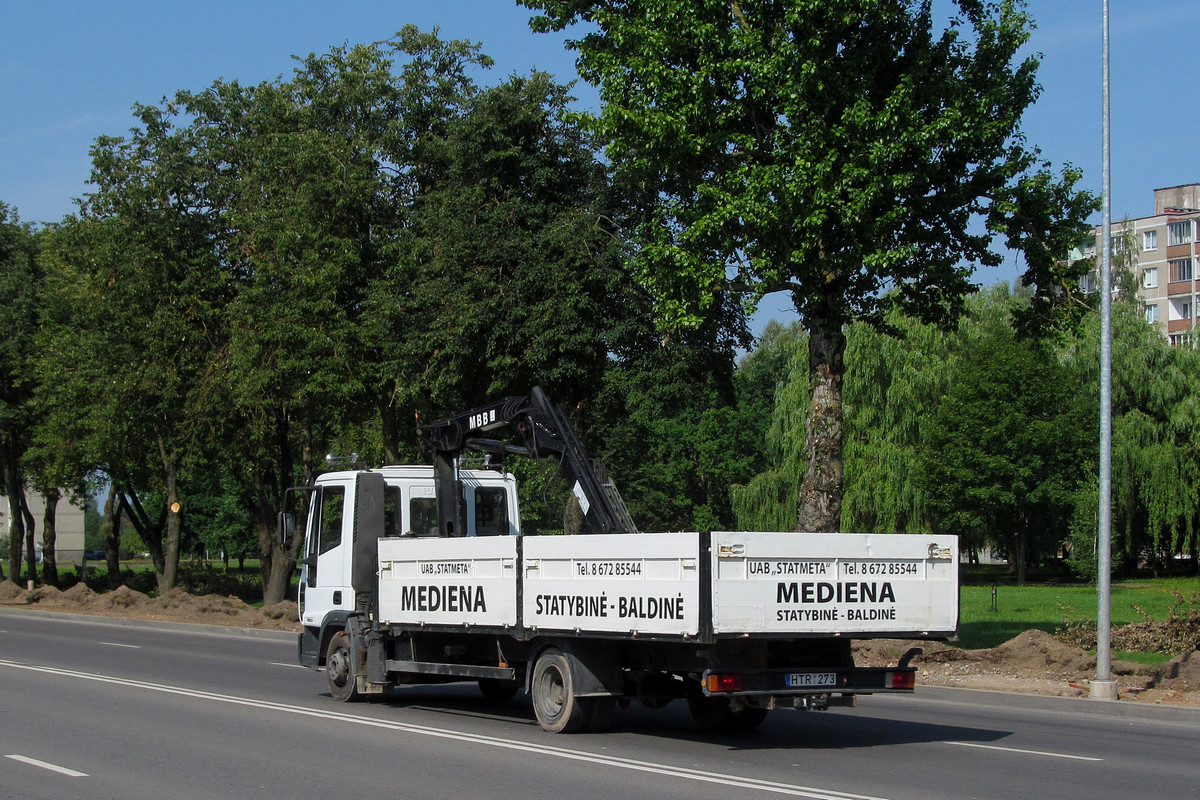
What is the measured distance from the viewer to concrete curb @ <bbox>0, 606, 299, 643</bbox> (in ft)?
90.6

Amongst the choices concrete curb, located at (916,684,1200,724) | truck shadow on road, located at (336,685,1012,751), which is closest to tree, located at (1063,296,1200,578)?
concrete curb, located at (916,684,1200,724)

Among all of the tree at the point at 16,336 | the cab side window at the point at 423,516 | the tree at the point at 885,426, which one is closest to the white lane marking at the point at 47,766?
the cab side window at the point at 423,516

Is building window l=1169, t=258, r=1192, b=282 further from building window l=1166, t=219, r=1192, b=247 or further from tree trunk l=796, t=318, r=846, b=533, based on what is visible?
tree trunk l=796, t=318, r=846, b=533

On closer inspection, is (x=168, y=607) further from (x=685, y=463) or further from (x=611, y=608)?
(x=685, y=463)

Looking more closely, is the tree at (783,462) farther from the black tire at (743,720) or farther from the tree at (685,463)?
the black tire at (743,720)

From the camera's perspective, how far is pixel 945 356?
48719 millimetres

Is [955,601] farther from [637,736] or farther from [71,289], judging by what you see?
[71,289]

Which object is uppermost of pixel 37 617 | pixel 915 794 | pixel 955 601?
pixel 955 601

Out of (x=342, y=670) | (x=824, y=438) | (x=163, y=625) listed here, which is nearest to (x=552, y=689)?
(x=342, y=670)

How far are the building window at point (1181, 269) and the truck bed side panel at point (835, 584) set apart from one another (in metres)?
90.9

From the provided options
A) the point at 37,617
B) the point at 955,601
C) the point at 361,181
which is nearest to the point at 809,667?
the point at 955,601

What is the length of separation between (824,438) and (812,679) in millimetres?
8977

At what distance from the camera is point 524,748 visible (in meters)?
10.4

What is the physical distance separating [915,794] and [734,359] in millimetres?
17649
